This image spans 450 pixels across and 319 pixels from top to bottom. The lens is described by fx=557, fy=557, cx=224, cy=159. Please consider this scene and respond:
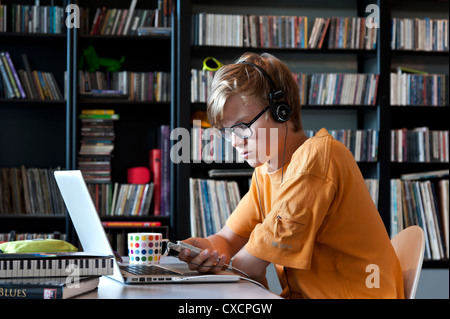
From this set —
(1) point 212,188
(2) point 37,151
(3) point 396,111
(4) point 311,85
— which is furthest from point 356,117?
(2) point 37,151

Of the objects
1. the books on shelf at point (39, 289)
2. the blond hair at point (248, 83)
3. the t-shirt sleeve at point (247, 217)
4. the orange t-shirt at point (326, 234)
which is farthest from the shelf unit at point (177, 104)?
the books on shelf at point (39, 289)

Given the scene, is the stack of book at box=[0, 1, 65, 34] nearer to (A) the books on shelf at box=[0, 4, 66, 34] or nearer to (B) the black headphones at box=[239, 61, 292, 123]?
(A) the books on shelf at box=[0, 4, 66, 34]

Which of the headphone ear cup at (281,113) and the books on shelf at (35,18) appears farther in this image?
the books on shelf at (35,18)

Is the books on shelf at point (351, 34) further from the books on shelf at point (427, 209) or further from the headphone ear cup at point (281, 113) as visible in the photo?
the headphone ear cup at point (281, 113)

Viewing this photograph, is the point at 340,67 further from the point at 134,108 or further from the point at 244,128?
the point at 244,128

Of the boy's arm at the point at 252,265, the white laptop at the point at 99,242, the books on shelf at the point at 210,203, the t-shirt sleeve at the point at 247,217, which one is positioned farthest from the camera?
the books on shelf at the point at 210,203

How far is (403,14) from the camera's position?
3.57 metres

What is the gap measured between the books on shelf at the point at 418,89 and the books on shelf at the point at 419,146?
0.17 meters

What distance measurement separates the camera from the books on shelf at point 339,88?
3.25m

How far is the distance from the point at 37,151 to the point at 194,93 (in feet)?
3.39

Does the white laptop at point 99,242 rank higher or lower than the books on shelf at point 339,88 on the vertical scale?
lower

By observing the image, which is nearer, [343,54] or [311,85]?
[311,85]

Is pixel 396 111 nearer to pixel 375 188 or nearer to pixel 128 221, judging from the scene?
pixel 375 188

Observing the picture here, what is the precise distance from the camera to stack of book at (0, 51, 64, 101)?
315 centimetres
